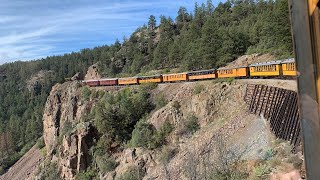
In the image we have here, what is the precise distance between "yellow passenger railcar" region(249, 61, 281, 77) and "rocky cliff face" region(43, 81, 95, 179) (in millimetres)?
22289

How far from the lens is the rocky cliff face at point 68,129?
4969 cm

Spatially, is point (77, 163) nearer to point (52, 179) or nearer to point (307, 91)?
point (52, 179)

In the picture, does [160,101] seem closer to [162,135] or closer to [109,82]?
[162,135]

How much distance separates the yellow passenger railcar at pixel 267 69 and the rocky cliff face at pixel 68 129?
2229cm

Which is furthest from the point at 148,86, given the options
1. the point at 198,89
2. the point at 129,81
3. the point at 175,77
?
the point at 198,89

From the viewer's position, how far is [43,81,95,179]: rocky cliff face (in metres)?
49.7

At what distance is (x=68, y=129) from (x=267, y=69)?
3771 centimetres

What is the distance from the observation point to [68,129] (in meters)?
62.3

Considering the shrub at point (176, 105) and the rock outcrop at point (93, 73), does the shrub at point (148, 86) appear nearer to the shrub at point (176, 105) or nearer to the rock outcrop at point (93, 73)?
the shrub at point (176, 105)

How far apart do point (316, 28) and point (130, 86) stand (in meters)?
59.9

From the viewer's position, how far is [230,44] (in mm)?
65375

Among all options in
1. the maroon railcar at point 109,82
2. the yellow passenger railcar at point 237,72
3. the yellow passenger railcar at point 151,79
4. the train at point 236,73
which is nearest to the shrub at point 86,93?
the maroon railcar at point 109,82

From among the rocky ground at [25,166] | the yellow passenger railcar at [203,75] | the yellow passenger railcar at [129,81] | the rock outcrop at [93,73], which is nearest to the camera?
the yellow passenger railcar at [203,75]

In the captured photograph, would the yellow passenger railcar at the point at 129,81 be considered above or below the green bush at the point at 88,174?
above
